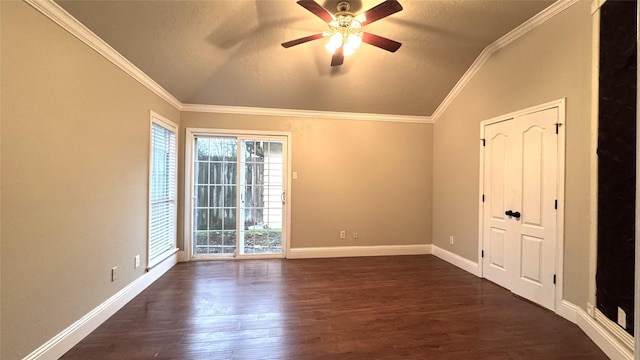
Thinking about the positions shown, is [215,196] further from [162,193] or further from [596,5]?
[596,5]

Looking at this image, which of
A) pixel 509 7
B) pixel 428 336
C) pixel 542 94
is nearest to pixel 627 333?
pixel 428 336

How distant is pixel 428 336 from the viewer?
2145mm

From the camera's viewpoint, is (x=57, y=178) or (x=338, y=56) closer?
(x=57, y=178)

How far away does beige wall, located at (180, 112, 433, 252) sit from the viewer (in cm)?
431

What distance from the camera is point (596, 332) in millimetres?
2090

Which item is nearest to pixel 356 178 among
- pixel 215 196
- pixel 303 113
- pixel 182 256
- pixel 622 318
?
pixel 303 113

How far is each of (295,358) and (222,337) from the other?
26.5 inches

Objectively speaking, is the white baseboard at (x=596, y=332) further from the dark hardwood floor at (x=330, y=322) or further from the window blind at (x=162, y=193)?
the window blind at (x=162, y=193)

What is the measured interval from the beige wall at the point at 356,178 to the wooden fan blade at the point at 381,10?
2348 mm

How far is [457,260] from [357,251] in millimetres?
1563

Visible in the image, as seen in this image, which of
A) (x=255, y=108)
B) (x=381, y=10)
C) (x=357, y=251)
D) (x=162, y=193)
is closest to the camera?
(x=381, y=10)

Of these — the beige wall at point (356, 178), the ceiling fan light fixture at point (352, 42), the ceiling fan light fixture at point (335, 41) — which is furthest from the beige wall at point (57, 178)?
the ceiling fan light fixture at point (352, 42)

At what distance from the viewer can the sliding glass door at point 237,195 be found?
4180 mm

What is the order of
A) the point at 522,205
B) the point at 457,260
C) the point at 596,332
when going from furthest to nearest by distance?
the point at 457,260 → the point at 522,205 → the point at 596,332
